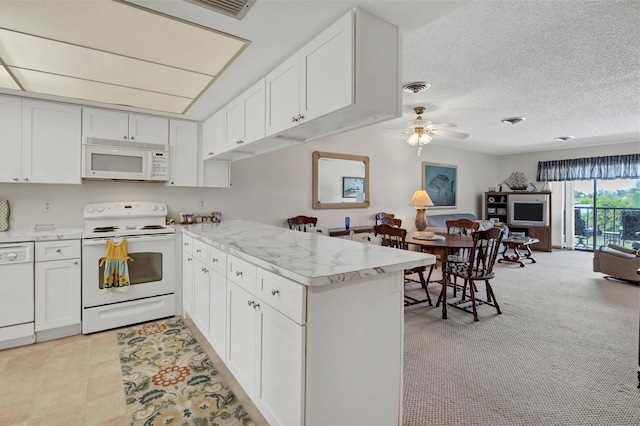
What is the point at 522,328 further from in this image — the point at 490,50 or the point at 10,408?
the point at 10,408

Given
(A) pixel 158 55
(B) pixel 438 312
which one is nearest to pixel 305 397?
(A) pixel 158 55

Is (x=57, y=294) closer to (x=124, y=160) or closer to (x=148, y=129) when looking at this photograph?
(x=124, y=160)

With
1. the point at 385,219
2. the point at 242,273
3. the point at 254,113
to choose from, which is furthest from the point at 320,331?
the point at 385,219

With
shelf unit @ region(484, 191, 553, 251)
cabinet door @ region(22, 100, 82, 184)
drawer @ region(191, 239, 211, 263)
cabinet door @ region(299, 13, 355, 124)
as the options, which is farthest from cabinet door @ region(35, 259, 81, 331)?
shelf unit @ region(484, 191, 553, 251)

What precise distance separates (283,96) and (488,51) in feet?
5.64

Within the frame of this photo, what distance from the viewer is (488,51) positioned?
247 centimetres

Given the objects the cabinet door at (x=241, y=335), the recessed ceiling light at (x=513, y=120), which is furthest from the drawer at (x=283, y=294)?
the recessed ceiling light at (x=513, y=120)

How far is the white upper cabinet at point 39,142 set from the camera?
9.16ft

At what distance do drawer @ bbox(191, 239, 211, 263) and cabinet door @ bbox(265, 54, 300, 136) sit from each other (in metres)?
1.10

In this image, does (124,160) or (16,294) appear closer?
(16,294)

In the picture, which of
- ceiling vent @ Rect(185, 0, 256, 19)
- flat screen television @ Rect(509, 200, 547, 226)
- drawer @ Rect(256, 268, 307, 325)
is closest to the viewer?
drawer @ Rect(256, 268, 307, 325)

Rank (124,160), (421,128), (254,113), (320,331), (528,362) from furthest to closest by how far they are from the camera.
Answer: (421,128)
(124,160)
(254,113)
(528,362)
(320,331)

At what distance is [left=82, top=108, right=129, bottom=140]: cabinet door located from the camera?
312 centimetres

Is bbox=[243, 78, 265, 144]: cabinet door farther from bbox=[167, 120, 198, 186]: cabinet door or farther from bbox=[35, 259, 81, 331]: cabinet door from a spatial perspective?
bbox=[35, 259, 81, 331]: cabinet door
